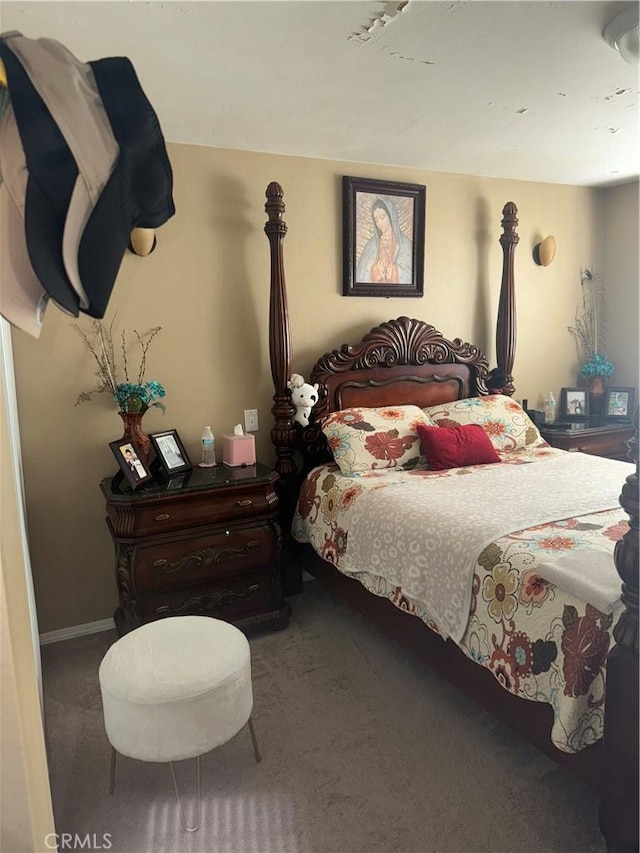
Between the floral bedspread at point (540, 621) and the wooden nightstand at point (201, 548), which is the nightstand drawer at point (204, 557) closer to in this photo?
the wooden nightstand at point (201, 548)

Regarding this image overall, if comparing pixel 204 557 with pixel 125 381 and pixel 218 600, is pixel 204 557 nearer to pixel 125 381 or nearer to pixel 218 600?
pixel 218 600

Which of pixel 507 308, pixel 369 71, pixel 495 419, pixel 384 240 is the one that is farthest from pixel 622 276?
pixel 369 71

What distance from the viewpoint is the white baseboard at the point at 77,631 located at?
2.67 meters

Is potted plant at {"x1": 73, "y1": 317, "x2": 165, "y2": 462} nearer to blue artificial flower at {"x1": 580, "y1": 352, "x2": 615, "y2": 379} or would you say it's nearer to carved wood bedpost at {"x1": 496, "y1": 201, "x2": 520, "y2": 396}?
carved wood bedpost at {"x1": 496, "y1": 201, "x2": 520, "y2": 396}

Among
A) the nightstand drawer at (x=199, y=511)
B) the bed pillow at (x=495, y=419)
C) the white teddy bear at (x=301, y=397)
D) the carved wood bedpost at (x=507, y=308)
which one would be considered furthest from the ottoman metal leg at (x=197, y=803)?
the carved wood bedpost at (x=507, y=308)

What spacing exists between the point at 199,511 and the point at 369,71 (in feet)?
6.09

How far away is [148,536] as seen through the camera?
2400mm

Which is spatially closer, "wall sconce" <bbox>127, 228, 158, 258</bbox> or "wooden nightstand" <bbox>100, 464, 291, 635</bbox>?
"wooden nightstand" <bbox>100, 464, 291, 635</bbox>

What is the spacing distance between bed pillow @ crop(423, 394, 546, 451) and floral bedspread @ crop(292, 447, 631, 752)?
1064 millimetres

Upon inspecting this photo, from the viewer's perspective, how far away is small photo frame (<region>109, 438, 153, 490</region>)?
95.2 inches

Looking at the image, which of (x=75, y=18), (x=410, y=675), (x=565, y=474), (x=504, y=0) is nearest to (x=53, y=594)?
(x=410, y=675)

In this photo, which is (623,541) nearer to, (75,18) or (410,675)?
(410,675)

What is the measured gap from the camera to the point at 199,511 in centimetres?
248

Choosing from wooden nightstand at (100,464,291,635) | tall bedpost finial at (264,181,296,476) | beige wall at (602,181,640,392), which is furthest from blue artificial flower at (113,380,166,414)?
beige wall at (602,181,640,392)
